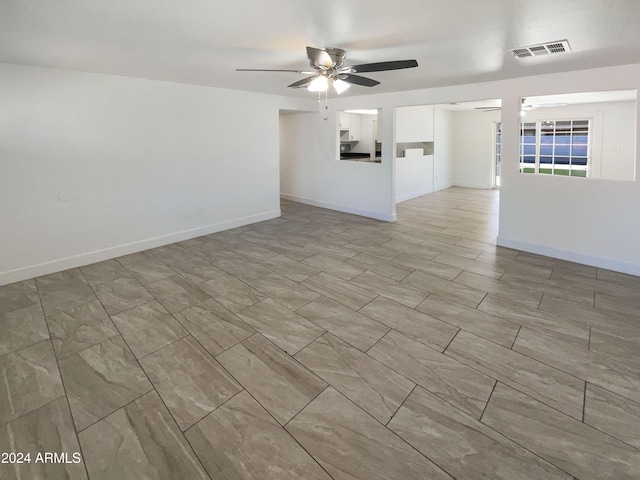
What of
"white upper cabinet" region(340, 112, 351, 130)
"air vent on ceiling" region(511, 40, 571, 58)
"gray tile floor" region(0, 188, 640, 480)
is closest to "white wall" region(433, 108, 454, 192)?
"white upper cabinet" region(340, 112, 351, 130)

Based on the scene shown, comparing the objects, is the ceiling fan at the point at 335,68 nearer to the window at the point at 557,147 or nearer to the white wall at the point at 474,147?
the window at the point at 557,147

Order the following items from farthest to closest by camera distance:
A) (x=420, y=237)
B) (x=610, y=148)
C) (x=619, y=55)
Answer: (x=610, y=148)
(x=420, y=237)
(x=619, y=55)

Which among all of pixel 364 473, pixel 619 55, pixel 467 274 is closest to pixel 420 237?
pixel 467 274

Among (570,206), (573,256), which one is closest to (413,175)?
(570,206)

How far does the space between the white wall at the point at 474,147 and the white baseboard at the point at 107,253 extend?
750cm

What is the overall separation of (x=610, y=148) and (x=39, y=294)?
1026 cm

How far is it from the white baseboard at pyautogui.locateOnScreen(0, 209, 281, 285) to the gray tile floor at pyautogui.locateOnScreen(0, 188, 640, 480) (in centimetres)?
17

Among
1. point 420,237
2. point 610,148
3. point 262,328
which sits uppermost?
point 610,148

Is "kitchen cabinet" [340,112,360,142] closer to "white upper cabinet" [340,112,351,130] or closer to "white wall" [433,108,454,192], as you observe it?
"white upper cabinet" [340,112,351,130]

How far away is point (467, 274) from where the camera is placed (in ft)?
12.8

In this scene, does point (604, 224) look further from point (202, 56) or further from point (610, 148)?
point (202, 56)

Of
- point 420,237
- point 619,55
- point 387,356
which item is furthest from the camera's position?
point 420,237

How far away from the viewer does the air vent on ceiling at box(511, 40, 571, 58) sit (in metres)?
2.88

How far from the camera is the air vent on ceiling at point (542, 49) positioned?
2.88m
